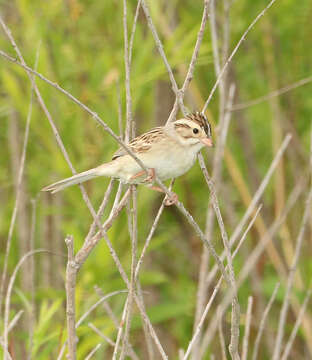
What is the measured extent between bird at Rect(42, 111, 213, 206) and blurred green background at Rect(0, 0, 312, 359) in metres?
0.93

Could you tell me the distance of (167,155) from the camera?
241 centimetres

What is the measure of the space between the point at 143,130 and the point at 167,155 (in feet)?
6.71

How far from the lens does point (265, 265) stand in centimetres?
476

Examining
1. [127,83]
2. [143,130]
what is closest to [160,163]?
[127,83]

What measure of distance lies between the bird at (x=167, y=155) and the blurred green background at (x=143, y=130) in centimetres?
93

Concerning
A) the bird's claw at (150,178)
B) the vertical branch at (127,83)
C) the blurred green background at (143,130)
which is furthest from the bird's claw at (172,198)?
the blurred green background at (143,130)

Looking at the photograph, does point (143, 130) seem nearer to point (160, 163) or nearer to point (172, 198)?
point (160, 163)

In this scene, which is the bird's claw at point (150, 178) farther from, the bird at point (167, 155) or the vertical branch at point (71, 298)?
the vertical branch at point (71, 298)

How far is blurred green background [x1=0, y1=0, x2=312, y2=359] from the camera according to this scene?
365cm

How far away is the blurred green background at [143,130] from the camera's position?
12.0 ft

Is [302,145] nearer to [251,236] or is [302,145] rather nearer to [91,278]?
[251,236]

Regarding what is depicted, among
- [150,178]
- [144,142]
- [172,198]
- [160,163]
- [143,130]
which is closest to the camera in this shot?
[172,198]

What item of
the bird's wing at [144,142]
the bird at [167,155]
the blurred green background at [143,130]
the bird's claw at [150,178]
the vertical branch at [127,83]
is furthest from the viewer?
the blurred green background at [143,130]

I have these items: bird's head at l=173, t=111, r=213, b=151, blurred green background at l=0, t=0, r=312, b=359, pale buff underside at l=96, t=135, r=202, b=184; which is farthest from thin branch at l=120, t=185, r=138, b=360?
blurred green background at l=0, t=0, r=312, b=359
